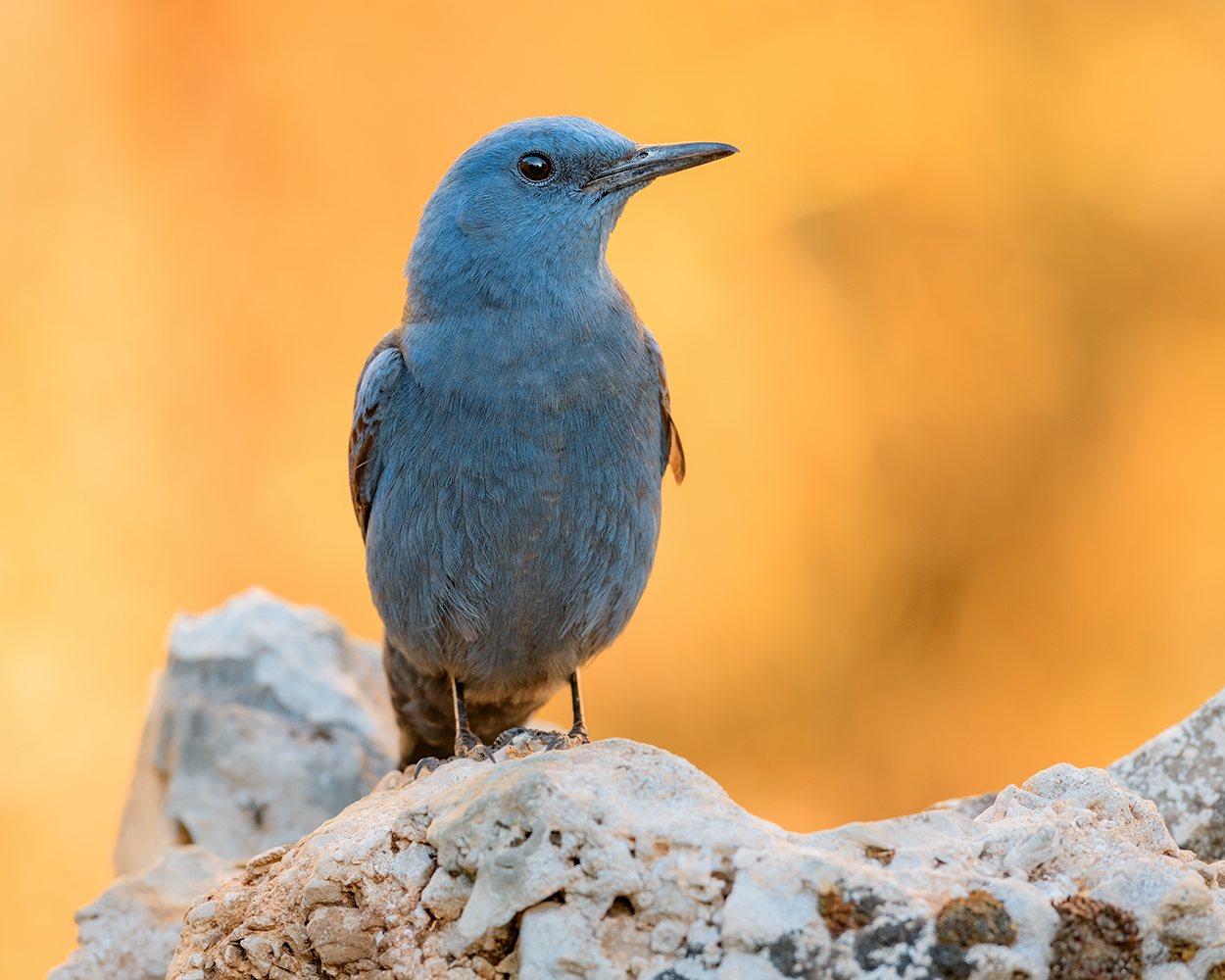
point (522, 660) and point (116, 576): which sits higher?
point (116, 576)

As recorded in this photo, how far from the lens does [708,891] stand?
2.42 meters

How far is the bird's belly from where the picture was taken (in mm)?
3848

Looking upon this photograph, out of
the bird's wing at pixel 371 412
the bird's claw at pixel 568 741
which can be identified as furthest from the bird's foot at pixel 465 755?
the bird's wing at pixel 371 412

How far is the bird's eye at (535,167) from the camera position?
3963 mm

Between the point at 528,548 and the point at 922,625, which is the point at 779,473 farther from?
the point at 528,548

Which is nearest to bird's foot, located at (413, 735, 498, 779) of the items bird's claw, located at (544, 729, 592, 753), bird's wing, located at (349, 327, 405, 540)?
bird's claw, located at (544, 729, 592, 753)

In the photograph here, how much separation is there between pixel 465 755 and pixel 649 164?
6.73 feet

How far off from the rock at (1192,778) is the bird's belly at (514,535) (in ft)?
5.45

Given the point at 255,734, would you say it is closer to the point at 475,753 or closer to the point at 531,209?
the point at 475,753

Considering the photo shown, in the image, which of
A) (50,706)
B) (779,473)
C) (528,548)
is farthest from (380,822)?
(50,706)

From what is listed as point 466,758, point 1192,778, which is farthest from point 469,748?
point 1192,778

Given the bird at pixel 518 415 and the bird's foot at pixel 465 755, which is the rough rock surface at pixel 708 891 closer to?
the bird's foot at pixel 465 755

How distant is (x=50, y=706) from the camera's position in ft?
23.6

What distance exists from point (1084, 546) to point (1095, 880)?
487cm
